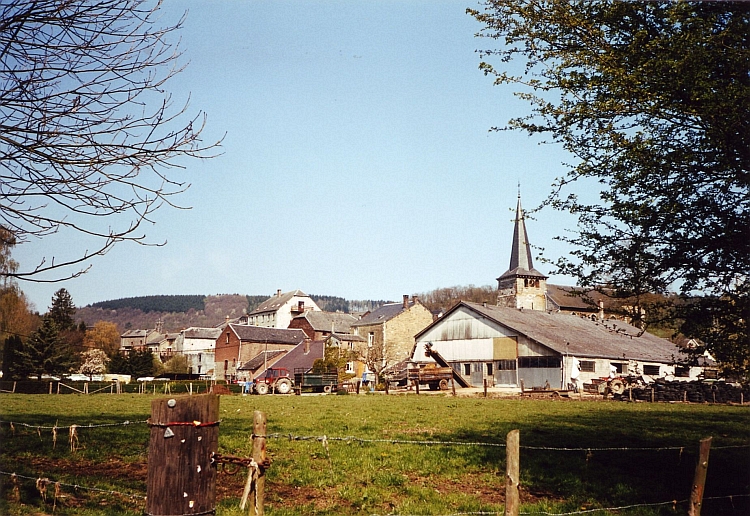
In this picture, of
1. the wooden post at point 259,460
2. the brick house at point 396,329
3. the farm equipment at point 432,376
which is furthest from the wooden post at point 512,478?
the brick house at point 396,329

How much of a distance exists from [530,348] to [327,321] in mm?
46769

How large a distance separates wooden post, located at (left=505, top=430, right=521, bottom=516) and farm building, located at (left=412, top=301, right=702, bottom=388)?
3785 cm

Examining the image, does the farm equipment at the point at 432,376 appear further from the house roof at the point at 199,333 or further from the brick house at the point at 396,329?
the house roof at the point at 199,333

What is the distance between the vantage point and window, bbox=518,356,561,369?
42.4 meters

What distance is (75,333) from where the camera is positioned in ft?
285

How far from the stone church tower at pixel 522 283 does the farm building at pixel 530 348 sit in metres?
25.0

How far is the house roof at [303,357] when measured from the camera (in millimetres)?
58938

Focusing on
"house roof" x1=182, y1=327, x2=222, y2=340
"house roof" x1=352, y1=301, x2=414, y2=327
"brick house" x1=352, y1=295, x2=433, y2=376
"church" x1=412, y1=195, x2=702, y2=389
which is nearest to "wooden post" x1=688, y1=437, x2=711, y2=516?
"church" x1=412, y1=195, x2=702, y2=389

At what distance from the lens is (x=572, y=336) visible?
156 ft

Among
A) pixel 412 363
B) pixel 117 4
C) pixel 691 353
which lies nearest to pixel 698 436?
pixel 691 353

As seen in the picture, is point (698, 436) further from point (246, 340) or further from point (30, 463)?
point (246, 340)

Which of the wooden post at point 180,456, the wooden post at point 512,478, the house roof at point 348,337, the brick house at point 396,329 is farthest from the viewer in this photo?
the house roof at point 348,337

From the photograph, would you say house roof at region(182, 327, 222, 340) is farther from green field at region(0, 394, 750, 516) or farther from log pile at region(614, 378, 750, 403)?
green field at region(0, 394, 750, 516)

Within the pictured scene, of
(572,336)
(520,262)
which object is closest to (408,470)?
(572,336)
